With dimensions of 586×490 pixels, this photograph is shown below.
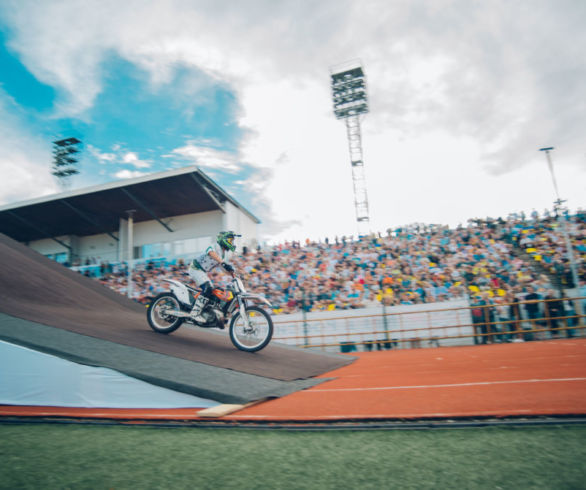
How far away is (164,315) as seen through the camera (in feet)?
23.3

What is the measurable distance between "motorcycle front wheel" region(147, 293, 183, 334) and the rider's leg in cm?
50

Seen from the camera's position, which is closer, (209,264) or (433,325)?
(209,264)

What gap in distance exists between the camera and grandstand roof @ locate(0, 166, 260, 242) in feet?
74.4

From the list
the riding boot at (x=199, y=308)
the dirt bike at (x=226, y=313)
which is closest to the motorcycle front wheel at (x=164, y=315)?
the dirt bike at (x=226, y=313)

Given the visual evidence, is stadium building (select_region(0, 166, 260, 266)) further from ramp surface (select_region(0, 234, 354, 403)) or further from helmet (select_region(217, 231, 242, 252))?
helmet (select_region(217, 231, 242, 252))

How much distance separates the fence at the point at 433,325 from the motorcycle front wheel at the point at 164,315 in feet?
27.7

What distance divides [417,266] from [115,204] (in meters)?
20.3

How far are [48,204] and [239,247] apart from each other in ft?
45.3

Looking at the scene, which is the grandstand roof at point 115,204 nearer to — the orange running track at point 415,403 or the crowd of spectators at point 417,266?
the crowd of spectators at point 417,266

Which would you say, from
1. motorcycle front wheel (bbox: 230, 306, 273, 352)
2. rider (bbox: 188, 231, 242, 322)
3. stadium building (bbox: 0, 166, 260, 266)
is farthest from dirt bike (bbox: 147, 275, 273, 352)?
stadium building (bbox: 0, 166, 260, 266)

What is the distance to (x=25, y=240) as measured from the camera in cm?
3134

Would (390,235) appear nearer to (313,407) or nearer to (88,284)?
(88,284)

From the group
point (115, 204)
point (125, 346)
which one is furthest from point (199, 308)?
point (115, 204)

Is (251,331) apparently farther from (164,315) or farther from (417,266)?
(417,266)
